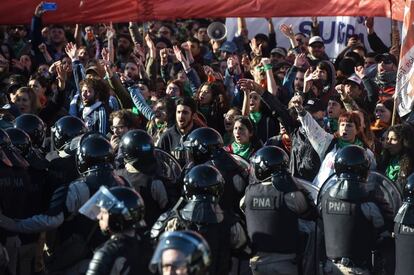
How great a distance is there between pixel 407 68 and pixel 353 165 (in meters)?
3.28

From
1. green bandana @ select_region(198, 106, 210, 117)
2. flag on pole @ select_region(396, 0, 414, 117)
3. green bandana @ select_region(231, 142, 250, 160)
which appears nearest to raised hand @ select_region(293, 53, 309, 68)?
green bandana @ select_region(198, 106, 210, 117)

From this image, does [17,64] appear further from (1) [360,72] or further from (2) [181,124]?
(2) [181,124]

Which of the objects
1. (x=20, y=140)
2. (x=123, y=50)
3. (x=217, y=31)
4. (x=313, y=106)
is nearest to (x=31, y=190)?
(x=20, y=140)

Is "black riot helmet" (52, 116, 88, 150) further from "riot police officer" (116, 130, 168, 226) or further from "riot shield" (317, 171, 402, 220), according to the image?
"riot shield" (317, 171, 402, 220)

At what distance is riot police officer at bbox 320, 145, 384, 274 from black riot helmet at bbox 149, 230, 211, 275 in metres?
3.13

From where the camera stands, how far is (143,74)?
1489 cm

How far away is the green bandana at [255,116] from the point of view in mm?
12969

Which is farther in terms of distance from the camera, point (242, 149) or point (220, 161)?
point (242, 149)

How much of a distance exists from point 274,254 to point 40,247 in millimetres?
2027

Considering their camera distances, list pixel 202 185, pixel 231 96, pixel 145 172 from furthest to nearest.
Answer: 1. pixel 231 96
2. pixel 145 172
3. pixel 202 185

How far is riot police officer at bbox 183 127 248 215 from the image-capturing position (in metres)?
9.79

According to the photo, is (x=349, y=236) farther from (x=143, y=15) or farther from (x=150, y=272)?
(x=143, y=15)

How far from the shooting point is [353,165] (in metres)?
9.49

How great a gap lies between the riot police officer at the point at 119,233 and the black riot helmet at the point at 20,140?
2.65 metres
